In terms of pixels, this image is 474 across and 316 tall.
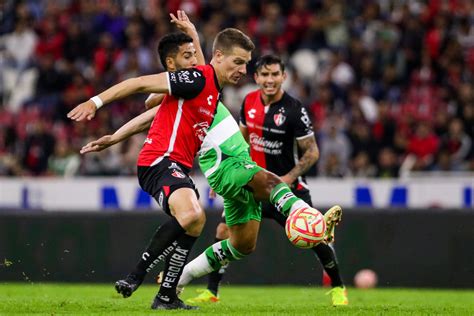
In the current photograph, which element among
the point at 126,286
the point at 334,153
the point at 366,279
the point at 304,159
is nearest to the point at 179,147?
the point at 126,286

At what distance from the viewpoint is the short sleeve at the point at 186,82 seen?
30.9ft

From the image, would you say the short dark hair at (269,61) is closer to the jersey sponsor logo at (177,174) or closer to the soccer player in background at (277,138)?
the soccer player in background at (277,138)

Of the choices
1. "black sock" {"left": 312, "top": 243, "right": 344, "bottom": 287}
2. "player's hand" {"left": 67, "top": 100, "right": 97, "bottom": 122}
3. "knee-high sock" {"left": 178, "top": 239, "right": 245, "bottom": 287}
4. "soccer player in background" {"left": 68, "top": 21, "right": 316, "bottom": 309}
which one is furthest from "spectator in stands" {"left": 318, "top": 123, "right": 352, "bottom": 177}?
"player's hand" {"left": 67, "top": 100, "right": 97, "bottom": 122}

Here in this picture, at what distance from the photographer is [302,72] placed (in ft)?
68.8

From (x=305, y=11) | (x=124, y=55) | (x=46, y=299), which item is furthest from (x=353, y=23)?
(x=46, y=299)

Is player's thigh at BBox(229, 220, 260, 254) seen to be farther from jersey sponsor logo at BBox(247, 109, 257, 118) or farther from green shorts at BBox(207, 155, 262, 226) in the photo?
jersey sponsor logo at BBox(247, 109, 257, 118)

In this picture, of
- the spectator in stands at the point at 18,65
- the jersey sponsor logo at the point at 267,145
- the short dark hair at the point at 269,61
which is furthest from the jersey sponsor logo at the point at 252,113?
the spectator in stands at the point at 18,65

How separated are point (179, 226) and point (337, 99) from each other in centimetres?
1115

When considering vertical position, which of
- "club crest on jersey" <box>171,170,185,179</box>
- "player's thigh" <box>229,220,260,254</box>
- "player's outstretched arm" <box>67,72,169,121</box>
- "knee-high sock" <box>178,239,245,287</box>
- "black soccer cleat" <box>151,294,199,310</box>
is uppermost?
"player's outstretched arm" <box>67,72,169,121</box>

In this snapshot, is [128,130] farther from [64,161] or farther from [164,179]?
[64,161]

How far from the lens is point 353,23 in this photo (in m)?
21.9

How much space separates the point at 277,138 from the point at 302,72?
30.2 ft

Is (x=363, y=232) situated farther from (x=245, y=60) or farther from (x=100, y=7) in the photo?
(x=100, y=7)

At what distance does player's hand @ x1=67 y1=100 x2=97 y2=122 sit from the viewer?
8.66 metres
